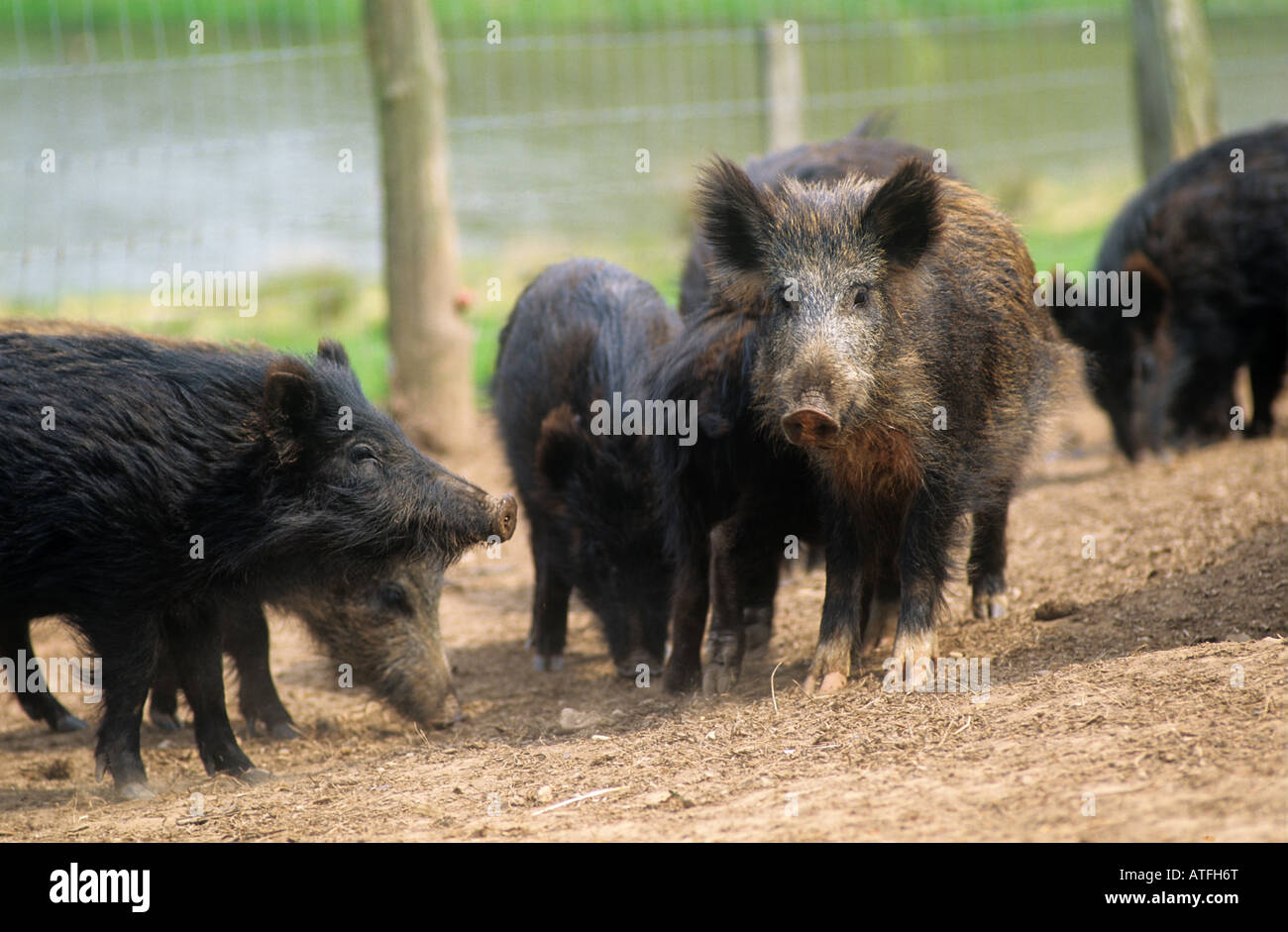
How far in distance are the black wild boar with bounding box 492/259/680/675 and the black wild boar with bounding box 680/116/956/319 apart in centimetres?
20

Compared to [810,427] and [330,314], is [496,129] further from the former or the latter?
[810,427]

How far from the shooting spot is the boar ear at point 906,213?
15.9 ft

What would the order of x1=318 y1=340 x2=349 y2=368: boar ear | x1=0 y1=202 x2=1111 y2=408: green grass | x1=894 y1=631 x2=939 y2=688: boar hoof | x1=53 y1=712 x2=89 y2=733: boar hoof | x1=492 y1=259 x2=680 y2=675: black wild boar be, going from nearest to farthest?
x1=894 y1=631 x2=939 y2=688: boar hoof < x1=318 y1=340 x2=349 y2=368: boar ear < x1=492 y1=259 x2=680 y2=675: black wild boar < x1=53 y1=712 x2=89 y2=733: boar hoof < x1=0 y1=202 x2=1111 y2=408: green grass

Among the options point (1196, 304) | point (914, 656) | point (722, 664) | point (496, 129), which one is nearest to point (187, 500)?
point (722, 664)

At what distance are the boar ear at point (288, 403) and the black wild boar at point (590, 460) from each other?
1.23 metres

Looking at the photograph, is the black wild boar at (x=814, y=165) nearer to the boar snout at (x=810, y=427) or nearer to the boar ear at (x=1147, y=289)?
the boar snout at (x=810, y=427)

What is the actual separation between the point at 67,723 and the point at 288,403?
2.13 metres

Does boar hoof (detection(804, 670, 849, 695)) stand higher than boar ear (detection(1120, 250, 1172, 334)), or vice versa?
boar ear (detection(1120, 250, 1172, 334))

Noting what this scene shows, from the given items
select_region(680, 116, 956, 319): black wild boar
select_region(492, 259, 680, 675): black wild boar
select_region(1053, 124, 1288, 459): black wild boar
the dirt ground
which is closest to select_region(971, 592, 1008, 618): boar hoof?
the dirt ground

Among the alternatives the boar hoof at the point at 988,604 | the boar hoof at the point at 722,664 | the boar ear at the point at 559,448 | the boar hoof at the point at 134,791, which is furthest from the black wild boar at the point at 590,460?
the boar hoof at the point at 134,791

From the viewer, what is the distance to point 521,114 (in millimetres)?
15117

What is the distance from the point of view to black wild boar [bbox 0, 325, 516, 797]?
15.9 feet

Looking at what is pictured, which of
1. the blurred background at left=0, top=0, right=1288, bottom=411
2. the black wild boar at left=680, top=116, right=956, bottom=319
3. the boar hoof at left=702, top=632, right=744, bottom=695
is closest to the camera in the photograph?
the boar hoof at left=702, top=632, right=744, bottom=695

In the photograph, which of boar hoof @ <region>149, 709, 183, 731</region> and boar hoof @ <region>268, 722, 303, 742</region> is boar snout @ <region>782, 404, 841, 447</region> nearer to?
Answer: boar hoof @ <region>268, 722, 303, 742</region>
